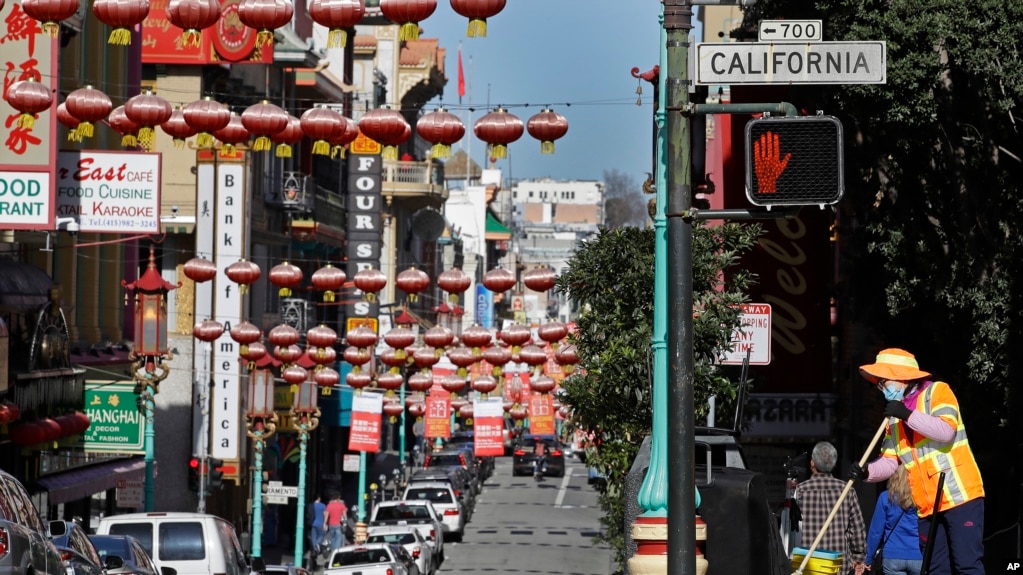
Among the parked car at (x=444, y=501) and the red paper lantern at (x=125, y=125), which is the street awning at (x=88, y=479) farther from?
the parked car at (x=444, y=501)

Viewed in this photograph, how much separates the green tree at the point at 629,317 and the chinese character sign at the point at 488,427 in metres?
29.7

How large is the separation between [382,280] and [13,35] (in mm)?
9731

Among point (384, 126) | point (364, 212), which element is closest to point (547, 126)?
point (384, 126)

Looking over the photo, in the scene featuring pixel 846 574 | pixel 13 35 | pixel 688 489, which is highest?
pixel 13 35

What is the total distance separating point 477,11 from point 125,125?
6.95 metres

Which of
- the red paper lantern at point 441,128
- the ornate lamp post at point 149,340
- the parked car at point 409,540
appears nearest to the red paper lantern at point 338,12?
the red paper lantern at point 441,128

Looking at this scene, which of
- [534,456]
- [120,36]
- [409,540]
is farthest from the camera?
[534,456]

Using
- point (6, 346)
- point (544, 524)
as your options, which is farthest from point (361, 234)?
point (6, 346)

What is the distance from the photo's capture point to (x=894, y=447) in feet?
31.6

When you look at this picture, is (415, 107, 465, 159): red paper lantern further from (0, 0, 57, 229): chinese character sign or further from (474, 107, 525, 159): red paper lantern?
(0, 0, 57, 229): chinese character sign

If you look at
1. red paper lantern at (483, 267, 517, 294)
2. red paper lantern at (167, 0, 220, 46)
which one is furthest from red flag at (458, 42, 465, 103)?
red paper lantern at (167, 0, 220, 46)

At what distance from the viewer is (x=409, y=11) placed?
52.4 feet

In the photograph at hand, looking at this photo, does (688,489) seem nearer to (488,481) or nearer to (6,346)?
(6,346)

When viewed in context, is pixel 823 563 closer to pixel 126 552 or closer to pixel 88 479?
pixel 126 552
